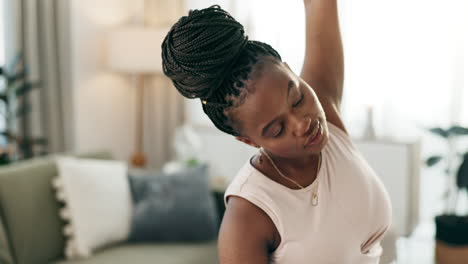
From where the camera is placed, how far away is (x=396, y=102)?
3.30m

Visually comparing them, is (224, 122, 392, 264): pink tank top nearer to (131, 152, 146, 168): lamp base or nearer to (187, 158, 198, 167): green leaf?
(187, 158, 198, 167): green leaf

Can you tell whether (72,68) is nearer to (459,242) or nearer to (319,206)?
(459,242)

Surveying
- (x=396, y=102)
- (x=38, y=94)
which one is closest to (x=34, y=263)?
(x=38, y=94)

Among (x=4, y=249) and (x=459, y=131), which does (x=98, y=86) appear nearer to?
(x=4, y=249)

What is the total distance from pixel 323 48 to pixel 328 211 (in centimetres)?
25

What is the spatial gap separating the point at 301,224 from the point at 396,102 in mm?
2775

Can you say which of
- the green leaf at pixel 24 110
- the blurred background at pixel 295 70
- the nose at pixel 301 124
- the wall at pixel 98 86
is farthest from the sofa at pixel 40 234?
the nose at pixel 301 124

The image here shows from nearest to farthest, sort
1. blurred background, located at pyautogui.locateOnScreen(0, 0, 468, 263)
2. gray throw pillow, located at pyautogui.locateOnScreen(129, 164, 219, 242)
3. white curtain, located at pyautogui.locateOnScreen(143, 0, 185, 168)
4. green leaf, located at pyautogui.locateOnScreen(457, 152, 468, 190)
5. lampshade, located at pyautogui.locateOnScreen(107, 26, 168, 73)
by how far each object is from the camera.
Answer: green leaf, located at pyautogui.locateOnScreen(457, 152, 468, 190) < gray throw pillow, located at pyautogui.locateOnScreen(129, 164, 219, 242) < blurred background, located at pyautogui.locateOnScreen(0, 0, 468, 263) < lampshade, located at pyautogui.locateOnScreen(107, 26, 168, 73) < white curtain, located at pyautogui.locateOnScreen(143, 0, 185, 168)

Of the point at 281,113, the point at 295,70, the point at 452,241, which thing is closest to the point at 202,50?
the point at 281,113

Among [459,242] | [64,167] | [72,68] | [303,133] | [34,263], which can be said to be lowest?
[34,263]

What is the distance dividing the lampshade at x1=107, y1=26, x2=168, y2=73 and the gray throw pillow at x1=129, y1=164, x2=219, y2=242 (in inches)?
42.8

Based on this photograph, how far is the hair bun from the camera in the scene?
648mm

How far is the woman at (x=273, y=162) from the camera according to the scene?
666mm

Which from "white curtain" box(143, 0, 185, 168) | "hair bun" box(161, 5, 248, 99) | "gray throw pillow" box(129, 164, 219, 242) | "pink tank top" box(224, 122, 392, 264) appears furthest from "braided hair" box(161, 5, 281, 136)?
"white curtain" box(143, 0, 185, 168)
